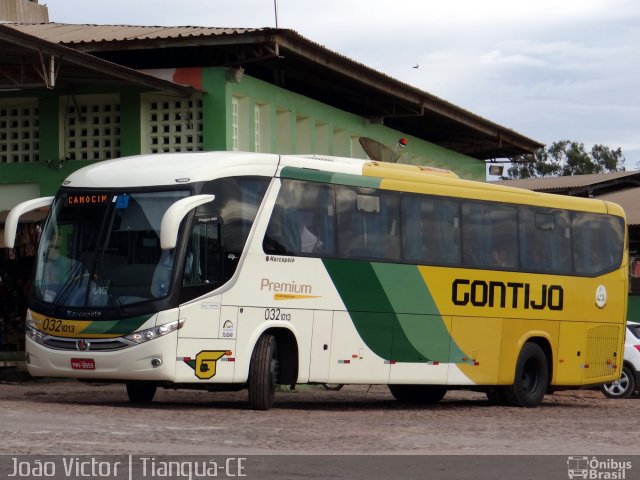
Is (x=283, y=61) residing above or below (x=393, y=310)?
above

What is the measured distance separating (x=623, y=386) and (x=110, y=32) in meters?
12.2

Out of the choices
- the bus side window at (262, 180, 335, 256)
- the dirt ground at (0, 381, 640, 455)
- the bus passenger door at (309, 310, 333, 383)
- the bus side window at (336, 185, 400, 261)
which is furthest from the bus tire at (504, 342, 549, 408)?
the bus side window at (262, 180, 335, 256)

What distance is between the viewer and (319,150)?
3259cm

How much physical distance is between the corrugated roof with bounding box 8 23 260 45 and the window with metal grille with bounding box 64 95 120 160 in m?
1.18

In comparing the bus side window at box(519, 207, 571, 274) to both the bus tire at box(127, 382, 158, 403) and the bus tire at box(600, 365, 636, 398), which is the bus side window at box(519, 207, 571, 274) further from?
the bus tire at box(127, 382, 158, 403)

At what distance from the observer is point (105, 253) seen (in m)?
17.4

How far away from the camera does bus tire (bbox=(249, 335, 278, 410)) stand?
17.8m

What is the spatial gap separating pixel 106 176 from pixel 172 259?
5.32ft

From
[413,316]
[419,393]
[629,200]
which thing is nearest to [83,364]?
[413,316]

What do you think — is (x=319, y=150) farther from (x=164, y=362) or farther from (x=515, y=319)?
(x=164, y=362)

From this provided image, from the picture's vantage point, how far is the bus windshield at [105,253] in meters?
17.2

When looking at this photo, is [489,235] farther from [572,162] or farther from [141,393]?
[572,162]

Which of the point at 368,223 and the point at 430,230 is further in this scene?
the point at 430,230
